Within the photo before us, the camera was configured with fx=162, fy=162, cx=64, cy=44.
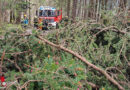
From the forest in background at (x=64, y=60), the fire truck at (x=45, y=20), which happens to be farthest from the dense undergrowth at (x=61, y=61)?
the fire truck at (x=45, y=20)

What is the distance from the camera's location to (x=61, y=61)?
1.92 m

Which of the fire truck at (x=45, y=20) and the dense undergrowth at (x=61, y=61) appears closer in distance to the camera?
the dense undergrowth at (x=61, y=61)

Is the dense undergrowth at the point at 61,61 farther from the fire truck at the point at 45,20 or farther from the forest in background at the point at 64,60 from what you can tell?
the fire truck at the point at 45,20

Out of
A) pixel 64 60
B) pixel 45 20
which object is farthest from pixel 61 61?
pixel 45 20

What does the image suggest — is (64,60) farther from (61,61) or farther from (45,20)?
(45,20)

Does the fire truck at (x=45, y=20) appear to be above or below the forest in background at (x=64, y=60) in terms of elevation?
above

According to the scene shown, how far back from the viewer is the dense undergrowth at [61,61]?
1.48 meters

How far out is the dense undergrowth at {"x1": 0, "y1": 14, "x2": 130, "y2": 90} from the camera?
1477mm

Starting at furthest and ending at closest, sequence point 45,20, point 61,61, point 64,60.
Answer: point 45,20, point 61,61, point 64,60

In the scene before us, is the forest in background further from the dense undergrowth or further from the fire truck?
the fire truck

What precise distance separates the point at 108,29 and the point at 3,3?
6.83 meters

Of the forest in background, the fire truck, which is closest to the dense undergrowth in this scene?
the forest in background

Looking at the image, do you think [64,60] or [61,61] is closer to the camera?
[64,60]

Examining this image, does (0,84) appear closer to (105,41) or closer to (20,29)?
(20,29)
